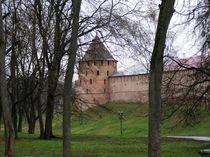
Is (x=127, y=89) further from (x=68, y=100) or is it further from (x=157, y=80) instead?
(x=157, y=80)

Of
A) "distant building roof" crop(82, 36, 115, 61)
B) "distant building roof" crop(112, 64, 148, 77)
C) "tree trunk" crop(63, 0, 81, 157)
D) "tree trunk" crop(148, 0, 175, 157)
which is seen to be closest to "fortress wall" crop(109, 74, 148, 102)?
"distant building roof" crop(112, 64, 148, 77)

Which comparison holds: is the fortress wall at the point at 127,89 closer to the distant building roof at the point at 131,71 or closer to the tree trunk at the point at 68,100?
the distant building roof at the point at 131,71

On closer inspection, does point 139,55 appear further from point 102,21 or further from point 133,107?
point 133,107

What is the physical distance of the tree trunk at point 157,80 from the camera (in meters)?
12.3

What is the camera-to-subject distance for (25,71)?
34.9 metres

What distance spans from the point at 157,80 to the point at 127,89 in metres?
74.1

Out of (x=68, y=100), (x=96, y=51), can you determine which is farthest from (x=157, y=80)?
(x=96, y=51)

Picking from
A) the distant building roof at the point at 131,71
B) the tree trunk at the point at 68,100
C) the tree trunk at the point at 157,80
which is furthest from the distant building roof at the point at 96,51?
the distant building roof at the point at 131,71

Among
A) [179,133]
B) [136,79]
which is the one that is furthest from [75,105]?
[136,79]

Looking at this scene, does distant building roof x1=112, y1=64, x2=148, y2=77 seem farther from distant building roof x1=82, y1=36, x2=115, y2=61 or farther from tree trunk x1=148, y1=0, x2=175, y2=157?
→ tree trunk x1=148, y1=0, x2=175, y2=157

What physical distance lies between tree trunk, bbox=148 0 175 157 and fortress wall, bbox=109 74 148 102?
6706cm

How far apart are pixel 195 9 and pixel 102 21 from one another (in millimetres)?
8327

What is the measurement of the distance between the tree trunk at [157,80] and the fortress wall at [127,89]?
67.1 m

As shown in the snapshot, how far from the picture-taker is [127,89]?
86.6m
